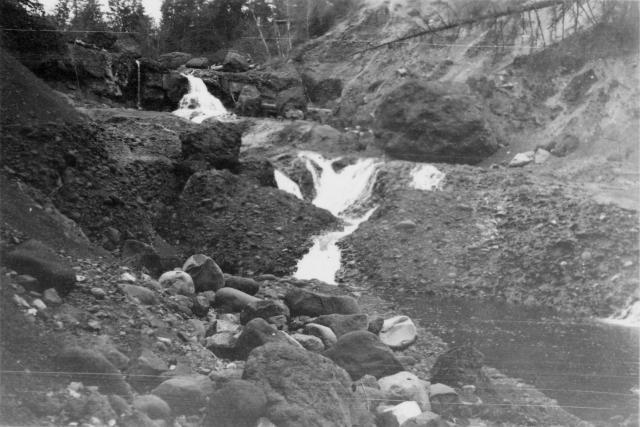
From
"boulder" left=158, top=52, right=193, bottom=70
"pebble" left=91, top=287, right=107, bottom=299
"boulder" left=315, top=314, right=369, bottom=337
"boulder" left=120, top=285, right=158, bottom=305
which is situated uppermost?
"boulder" left=158, top=52, right=193, bottom=70

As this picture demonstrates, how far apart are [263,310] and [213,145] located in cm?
800

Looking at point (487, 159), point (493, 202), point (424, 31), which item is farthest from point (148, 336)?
point (487, 159)

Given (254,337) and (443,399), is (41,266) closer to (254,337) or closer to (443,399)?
(254,337)

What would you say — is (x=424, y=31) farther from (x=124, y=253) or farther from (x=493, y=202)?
(x=493, y=202)

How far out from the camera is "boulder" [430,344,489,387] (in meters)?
5.19

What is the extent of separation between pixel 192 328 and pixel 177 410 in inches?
83.1

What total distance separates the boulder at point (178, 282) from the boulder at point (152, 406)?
315 centimetres

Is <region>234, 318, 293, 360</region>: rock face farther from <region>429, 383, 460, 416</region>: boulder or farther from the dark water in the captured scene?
the dark water

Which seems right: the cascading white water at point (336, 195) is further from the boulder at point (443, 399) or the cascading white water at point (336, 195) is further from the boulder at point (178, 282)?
the boulder at point (443, 399)

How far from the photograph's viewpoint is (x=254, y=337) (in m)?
5.10

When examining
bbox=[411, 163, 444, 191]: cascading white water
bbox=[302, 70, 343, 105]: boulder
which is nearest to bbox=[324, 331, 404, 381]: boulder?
bbox=[411, 163, 444, 191]: cascading white water

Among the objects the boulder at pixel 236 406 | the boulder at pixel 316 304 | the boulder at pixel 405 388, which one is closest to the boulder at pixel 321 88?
the boulder at pixel 316 304

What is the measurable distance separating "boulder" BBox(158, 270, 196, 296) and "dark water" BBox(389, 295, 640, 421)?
2.74 meters

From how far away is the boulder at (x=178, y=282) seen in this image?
22.6 ft
